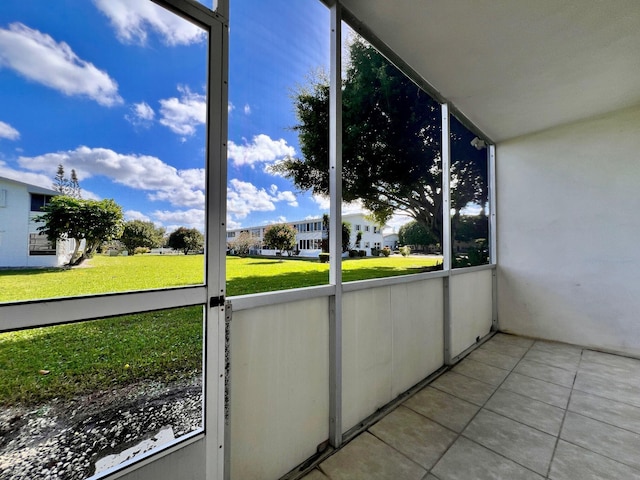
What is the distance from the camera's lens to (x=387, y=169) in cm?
246

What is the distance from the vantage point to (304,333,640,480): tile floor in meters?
1.43

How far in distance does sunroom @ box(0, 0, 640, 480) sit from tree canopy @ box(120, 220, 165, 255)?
0.31 feet

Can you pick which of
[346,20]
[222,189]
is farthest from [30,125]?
[346,20]

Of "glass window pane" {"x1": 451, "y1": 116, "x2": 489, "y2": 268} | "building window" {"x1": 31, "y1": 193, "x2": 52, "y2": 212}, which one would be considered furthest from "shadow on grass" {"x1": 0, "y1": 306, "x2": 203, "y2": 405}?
"glass window pane" {"x1": 451, "y1": 116, "x2": 489, "y2": 268}

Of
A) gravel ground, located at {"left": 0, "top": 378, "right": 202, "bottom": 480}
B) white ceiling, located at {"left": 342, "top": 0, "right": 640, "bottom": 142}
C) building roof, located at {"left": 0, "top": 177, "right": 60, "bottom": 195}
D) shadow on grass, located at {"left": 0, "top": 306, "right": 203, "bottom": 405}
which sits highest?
white ceiling, located at {"left": 342, "top": 0, "right": 640, "bottom": 142}

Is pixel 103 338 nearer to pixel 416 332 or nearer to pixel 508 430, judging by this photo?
pixel 416 332

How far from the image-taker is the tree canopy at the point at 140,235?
93 centimetres

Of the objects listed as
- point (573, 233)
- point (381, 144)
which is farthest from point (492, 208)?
point (381, 144)

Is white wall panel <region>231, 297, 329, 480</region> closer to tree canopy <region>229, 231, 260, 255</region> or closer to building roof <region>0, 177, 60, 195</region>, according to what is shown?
tree canopy <region>229, 231, 260, 255</region>

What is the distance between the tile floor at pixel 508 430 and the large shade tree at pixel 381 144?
1483 mm

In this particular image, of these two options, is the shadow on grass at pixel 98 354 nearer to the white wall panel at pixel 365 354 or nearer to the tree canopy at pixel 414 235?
the white wall panel at pixel 365 354

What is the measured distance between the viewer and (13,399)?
0.73m

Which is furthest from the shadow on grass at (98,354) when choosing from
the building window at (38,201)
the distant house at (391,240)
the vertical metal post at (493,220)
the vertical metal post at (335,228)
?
the vertical metal post at (493,220)

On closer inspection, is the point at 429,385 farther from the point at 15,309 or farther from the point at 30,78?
the point at 30,78
